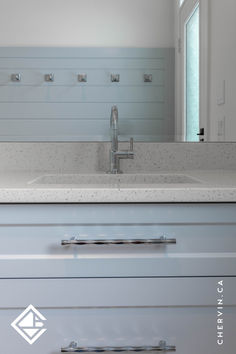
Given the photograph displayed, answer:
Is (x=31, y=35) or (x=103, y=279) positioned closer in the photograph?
(x=103, y=279)

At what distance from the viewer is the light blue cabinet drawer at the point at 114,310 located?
0.97m

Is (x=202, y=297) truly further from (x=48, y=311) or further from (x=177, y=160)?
(x=177, y=160)

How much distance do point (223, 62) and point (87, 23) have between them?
1.84ft

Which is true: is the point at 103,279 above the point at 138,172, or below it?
below

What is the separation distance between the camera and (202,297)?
0.97 metres

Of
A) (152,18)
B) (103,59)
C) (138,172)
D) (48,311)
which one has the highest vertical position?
(152,18)

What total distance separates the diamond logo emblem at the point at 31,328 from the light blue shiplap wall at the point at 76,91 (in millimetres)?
739

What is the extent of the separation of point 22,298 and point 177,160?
83 cm

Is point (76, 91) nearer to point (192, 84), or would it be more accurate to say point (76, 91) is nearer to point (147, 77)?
point (147, 77)

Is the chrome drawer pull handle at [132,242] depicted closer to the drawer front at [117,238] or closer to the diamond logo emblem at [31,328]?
the drawer front at [117,238]

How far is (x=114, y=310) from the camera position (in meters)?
0.97

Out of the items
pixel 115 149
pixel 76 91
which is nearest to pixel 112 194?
pixel 115 149

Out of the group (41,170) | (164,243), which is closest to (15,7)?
(41,170)

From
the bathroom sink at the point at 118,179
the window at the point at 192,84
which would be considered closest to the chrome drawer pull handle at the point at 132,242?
the bathroom sink at the point at 118,179
